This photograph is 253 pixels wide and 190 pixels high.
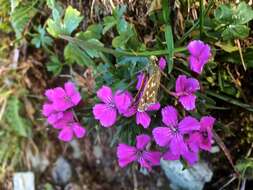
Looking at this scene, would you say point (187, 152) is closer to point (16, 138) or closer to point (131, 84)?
point (131, 84)

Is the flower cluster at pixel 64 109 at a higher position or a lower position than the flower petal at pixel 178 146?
higher

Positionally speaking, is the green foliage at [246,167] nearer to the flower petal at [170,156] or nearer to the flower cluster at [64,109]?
the flower petal at [170,156]

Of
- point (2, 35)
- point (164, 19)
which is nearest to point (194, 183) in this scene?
point (164, 19)

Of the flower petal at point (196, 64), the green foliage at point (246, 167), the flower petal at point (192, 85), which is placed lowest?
the green foliage at point (246, 167)

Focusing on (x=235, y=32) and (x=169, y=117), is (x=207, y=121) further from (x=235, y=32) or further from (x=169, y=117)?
(x=235, y=32)

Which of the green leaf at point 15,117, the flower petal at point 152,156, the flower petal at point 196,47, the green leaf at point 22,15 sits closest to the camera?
the flower petal at point 196,47

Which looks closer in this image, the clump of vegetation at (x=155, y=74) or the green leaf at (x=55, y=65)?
the clump of vegetation at (x=155, y=74)

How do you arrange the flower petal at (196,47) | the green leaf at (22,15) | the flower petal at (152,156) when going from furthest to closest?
the green leaf at (22,15), the flower petal at (152,156), the flower petal at (196,47)

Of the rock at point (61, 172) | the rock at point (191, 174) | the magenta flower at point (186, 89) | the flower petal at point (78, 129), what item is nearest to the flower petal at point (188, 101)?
the magenta flower at point (186, 89)
